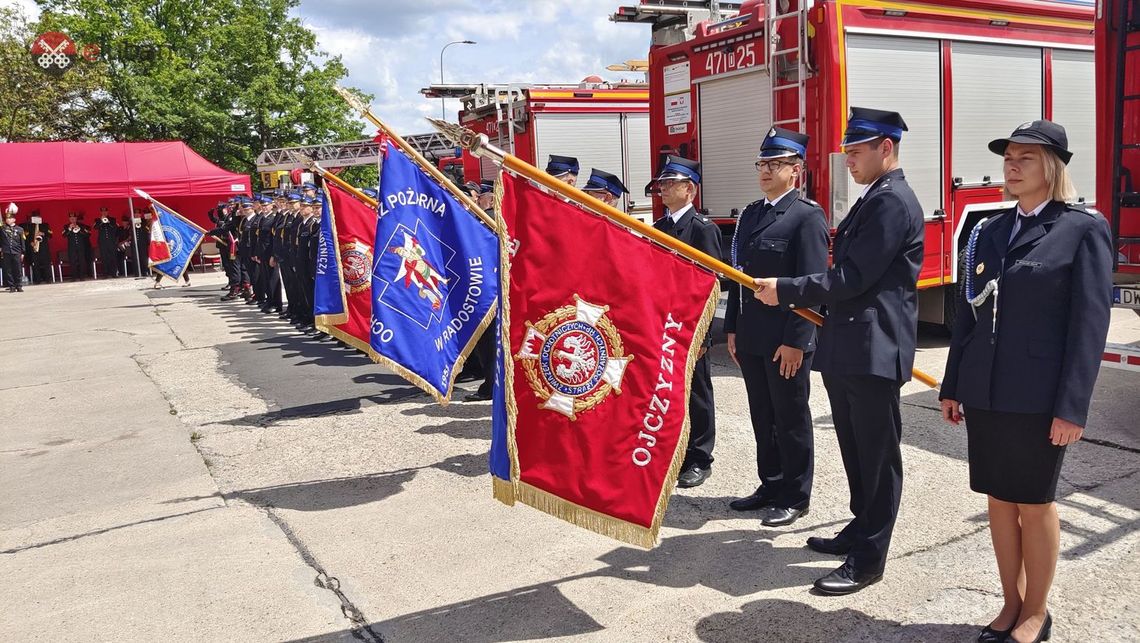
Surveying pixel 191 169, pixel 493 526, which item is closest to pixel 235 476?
pixel 493 526

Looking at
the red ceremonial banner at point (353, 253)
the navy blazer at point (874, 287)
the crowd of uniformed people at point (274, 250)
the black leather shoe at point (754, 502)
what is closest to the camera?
the navy blazer at point (874, 287)

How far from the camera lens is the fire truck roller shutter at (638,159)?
514 inches

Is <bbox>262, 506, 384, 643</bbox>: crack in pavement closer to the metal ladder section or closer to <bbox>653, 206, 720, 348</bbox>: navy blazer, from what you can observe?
<bbox>653, 206, 720, 348</bbox>: navy blazer

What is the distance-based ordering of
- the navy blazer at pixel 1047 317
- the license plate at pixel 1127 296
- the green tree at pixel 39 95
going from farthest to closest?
the green tree at pixel 39 95, the license plate at pixel 1127 296, the navy blazer at pixel 1047 317

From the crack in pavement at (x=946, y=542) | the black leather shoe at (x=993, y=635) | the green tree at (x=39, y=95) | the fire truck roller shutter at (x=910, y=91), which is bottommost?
the black leather shoe at (x=993, y=635)

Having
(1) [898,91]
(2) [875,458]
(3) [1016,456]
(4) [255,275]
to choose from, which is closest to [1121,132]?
(1) [898,91]

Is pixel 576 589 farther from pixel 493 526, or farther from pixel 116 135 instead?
pixel 116 135

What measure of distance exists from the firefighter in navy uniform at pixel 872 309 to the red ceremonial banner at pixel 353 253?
170 inches

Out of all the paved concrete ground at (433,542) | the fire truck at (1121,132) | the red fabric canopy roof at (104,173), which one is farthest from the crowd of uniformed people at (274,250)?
the fire truck at (1121,132)

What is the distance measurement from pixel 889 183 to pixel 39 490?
18.0ft

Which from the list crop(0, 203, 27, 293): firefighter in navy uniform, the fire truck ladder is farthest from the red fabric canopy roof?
the fire truck ladder

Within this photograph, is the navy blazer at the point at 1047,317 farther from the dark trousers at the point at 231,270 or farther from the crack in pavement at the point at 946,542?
the dark trousers at the point at 231,270

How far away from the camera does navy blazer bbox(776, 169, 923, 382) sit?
3.57 meters

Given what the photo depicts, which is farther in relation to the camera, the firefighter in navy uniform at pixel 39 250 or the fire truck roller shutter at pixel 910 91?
the firefighter in navy uniform at pixel 39 250
